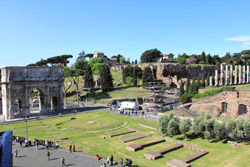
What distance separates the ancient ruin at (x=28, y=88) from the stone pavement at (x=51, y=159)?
Answer: 20.0 m

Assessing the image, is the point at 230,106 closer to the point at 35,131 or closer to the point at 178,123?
the point at 178,123

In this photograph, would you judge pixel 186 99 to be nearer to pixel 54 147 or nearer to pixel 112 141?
pixel 112 141

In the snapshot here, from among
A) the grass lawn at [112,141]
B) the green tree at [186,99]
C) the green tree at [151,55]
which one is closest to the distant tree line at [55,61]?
the green tree at [151,55]

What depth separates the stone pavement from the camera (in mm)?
18328

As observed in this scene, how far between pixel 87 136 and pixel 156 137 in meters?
8.94

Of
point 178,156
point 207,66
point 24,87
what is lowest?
point 178,156

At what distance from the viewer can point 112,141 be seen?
25688 mm

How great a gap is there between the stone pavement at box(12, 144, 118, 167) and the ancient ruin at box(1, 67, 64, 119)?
1998cm

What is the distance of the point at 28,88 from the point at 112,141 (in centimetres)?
2421

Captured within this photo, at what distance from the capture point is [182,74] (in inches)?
3319

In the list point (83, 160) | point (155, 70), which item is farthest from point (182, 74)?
point (83, 160)

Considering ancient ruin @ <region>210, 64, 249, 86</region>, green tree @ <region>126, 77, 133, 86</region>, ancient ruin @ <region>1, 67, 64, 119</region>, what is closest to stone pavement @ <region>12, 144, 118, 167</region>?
ancient ruin @ <region>1, 67, 64, 119</region>

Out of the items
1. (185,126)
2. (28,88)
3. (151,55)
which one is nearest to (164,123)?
(185,126)

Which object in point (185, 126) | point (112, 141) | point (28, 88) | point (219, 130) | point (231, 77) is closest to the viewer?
point (219, 130)
